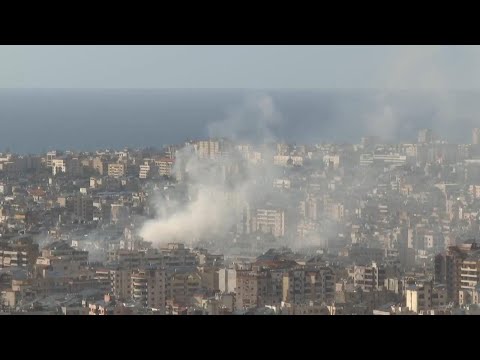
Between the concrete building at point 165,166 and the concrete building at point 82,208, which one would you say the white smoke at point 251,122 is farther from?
the concrete building at point 82,208

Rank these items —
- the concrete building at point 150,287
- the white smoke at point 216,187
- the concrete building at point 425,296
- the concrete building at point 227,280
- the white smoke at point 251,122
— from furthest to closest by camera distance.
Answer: the white smoke at point 251,122 < the white smoke at point 216,187 < the concrete building at point 227,280 < the concrete building at point 150,287 < the concrete building at point 425,296

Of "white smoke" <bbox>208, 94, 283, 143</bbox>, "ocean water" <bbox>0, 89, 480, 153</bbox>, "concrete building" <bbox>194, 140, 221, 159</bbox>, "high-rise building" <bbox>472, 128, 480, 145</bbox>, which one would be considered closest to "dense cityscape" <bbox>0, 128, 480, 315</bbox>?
"concrete building" <bbox>194, 140, 221, 159</bbox>

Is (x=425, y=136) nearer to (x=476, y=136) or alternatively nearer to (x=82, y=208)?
→ (x=476, y=136)

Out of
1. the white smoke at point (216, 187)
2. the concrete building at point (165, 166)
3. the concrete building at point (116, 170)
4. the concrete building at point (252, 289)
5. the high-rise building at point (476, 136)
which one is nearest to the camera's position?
the concrete building at point (252, 289)

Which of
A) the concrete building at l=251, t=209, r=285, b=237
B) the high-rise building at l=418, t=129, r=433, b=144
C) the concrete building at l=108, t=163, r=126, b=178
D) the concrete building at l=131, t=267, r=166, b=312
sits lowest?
the concrete building at l=131, t=267, r=166, b=312

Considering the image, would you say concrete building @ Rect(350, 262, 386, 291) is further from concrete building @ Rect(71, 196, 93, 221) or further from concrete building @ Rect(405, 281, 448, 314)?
concrete building @ Rect(71, 196, 93, 221)

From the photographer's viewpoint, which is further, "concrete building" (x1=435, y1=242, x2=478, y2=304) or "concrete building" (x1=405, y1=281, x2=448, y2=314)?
"concrete building" (x1=435, y1=242, x2=478, y2=304)

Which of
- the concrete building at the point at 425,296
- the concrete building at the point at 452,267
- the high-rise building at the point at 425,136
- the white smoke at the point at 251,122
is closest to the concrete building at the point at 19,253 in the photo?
the concrete building at the point at 425,296
